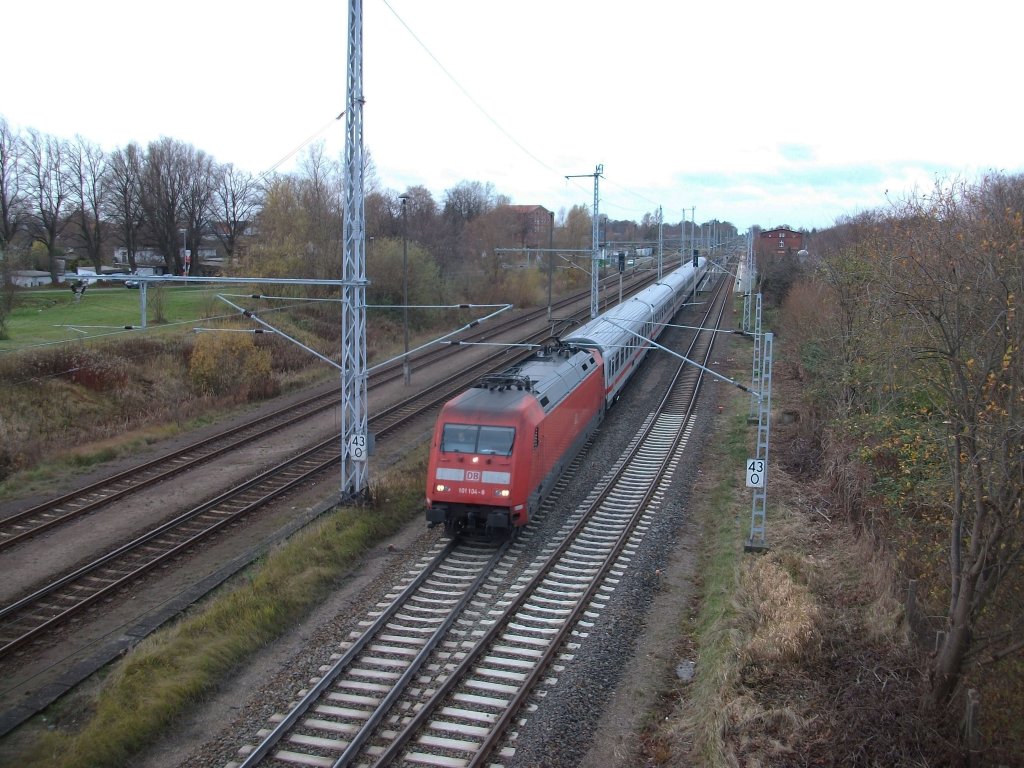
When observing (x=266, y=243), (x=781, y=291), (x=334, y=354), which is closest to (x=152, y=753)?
(x=334, y=354)

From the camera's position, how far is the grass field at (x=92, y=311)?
32531mm

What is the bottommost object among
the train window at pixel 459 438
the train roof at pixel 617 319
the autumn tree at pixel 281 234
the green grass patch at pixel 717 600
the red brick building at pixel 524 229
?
the green grass patch at pixel 717 600

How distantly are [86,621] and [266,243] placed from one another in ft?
109

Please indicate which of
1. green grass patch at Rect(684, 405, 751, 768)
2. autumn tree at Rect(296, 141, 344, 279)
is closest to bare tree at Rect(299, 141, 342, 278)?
autumn tree at Rect(296, 141, 344, 279)

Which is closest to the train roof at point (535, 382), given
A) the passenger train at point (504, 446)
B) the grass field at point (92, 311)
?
the passenger train at point (504, 446)

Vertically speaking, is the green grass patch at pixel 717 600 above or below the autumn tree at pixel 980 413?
below

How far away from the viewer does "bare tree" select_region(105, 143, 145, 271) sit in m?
50.7

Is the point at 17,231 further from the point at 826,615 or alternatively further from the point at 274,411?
the point at 826,615

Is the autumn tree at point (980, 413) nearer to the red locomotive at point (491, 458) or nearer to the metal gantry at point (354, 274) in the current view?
the red locomotive at point (491, 458)

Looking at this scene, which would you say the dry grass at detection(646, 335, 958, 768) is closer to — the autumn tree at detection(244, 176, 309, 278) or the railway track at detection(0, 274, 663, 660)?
the railway track at detection(0, 274, 663, 660)

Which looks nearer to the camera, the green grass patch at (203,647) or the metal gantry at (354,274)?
the green grass patch at (203,647)

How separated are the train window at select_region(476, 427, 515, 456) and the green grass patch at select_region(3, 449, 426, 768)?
2.79m

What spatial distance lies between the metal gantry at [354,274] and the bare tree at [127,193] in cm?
4076

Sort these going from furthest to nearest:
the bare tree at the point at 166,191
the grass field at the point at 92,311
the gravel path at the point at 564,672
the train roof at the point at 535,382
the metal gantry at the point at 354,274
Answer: the bare tree at the point at 166,191 → the grass field at the point at 92,311 → the train roof at the point at 535,382 → the metal gantry at the point at 354,274 → the gravel path at the point at 564,672
